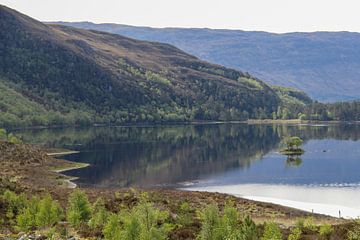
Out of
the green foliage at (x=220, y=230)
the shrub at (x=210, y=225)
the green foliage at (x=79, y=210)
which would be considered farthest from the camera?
the green foliage at (x=79, y=210)

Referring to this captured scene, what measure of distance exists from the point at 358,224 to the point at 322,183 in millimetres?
83812

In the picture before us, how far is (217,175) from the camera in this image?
151000mm

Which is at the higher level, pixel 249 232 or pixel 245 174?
pixel 249 232

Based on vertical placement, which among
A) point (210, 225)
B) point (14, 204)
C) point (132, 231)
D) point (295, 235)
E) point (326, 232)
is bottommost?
point (326, 232)

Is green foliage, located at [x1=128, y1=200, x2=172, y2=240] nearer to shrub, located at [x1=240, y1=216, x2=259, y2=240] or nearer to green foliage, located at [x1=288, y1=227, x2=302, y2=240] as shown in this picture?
shrub, located at [x1=240, y1=216, x2=259, y2=240]

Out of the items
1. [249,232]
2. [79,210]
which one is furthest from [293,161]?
[249,232]

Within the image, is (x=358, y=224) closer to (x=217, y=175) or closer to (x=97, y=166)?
(x=217, y=175)

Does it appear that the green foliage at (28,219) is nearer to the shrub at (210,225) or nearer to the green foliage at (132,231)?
the green foliage at (132,231)

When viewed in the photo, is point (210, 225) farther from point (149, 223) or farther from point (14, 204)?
point (14, 204)

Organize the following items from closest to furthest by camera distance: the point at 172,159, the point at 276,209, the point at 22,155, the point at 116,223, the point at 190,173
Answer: the point at 116,223
the point at 276,209
the point at 22,155
the point at 190,173
the point at 172,159

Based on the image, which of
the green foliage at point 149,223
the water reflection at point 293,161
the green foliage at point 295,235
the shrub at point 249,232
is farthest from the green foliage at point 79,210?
the water reflection at point 293,161

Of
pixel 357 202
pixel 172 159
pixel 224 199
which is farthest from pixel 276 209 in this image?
pixel 172 159

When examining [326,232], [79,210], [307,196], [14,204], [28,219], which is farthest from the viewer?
[307,196]

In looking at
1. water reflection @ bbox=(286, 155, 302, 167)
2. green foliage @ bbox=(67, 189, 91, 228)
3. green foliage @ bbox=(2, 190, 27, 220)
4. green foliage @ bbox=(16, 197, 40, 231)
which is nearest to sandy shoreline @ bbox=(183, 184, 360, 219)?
water reflection @ bbox=(286, 155, 302, 167)
